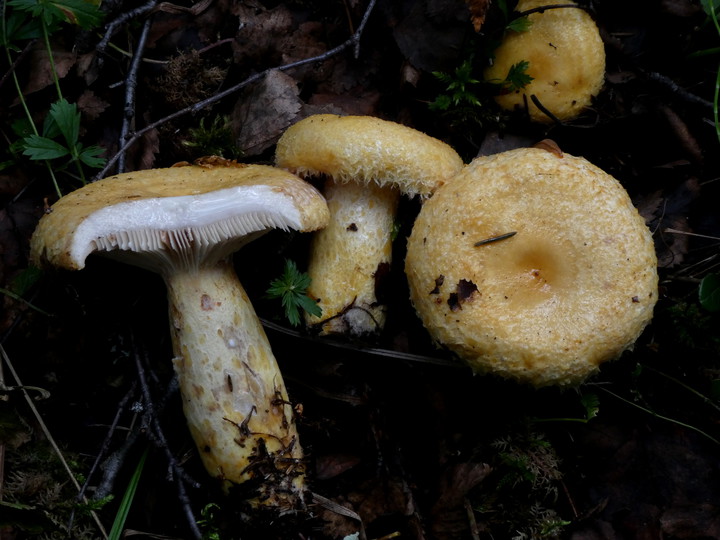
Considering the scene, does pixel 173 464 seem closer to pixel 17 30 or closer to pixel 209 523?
pixel 209 523

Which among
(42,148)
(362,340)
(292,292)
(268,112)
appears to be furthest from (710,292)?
(42,148)

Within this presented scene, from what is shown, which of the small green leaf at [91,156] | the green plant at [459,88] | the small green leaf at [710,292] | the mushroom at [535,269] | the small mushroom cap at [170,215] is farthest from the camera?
the green plant at [459,88]

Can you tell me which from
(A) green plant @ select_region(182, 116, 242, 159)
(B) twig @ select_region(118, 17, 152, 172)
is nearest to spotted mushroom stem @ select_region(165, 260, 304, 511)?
(A) green plant @ select_region(182, 116, 242, 159)

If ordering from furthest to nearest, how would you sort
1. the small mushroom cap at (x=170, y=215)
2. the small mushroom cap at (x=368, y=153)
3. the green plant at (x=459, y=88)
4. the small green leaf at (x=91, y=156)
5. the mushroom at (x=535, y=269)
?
the green plant at (x=459, y=88)
the small green leaf at (x=91, y=156)
the small mushroom cap at (x=368, y=153)
the mushroom at (x=535, y=269)
the small mushroom cap at (x=170, y=215)

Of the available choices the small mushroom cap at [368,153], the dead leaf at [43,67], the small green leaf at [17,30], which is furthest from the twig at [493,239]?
the small green leaf at [17,30]

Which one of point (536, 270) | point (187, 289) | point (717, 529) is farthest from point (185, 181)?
point (717, 529)

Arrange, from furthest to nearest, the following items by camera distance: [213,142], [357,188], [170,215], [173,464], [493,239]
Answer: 1. [213,142]
2. [357,188]
3. [173,464]
4. [493,239]
5. [170,215]

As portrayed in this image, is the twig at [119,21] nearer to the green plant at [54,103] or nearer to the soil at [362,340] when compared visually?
the soil at [362,340]

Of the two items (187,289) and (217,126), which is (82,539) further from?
(217,126)
